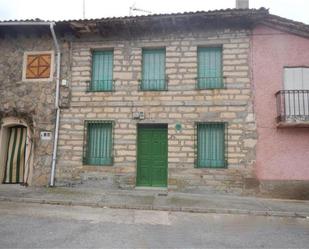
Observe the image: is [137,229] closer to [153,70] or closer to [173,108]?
[173,108]

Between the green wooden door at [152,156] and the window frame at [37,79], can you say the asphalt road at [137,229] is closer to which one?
the green wooden door at [152,156]

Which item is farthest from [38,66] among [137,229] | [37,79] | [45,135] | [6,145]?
[137,229]

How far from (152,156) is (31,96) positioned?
498 cm

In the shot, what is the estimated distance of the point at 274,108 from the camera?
9781mm

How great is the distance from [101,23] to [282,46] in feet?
20.2

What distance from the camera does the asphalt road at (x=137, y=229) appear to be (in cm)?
493

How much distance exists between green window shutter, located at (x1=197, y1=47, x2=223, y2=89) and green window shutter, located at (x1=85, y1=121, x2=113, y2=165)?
3607 mm

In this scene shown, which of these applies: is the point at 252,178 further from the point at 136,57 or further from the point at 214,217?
the point at 136,57

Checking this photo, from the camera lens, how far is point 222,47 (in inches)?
403

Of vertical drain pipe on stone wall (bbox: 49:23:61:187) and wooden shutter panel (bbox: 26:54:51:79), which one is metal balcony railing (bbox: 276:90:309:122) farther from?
wooden shutter panel (bbox: 26:54:51:79)

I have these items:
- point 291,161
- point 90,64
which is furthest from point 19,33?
point 291,161

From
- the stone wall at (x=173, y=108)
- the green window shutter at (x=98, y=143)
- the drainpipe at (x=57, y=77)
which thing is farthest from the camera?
the green window shutter at (x=98, y=143)

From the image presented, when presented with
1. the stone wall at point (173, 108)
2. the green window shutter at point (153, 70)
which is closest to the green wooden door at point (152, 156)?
the stone wall at point (173, 108)

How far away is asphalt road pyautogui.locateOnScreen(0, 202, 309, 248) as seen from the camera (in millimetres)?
4934
